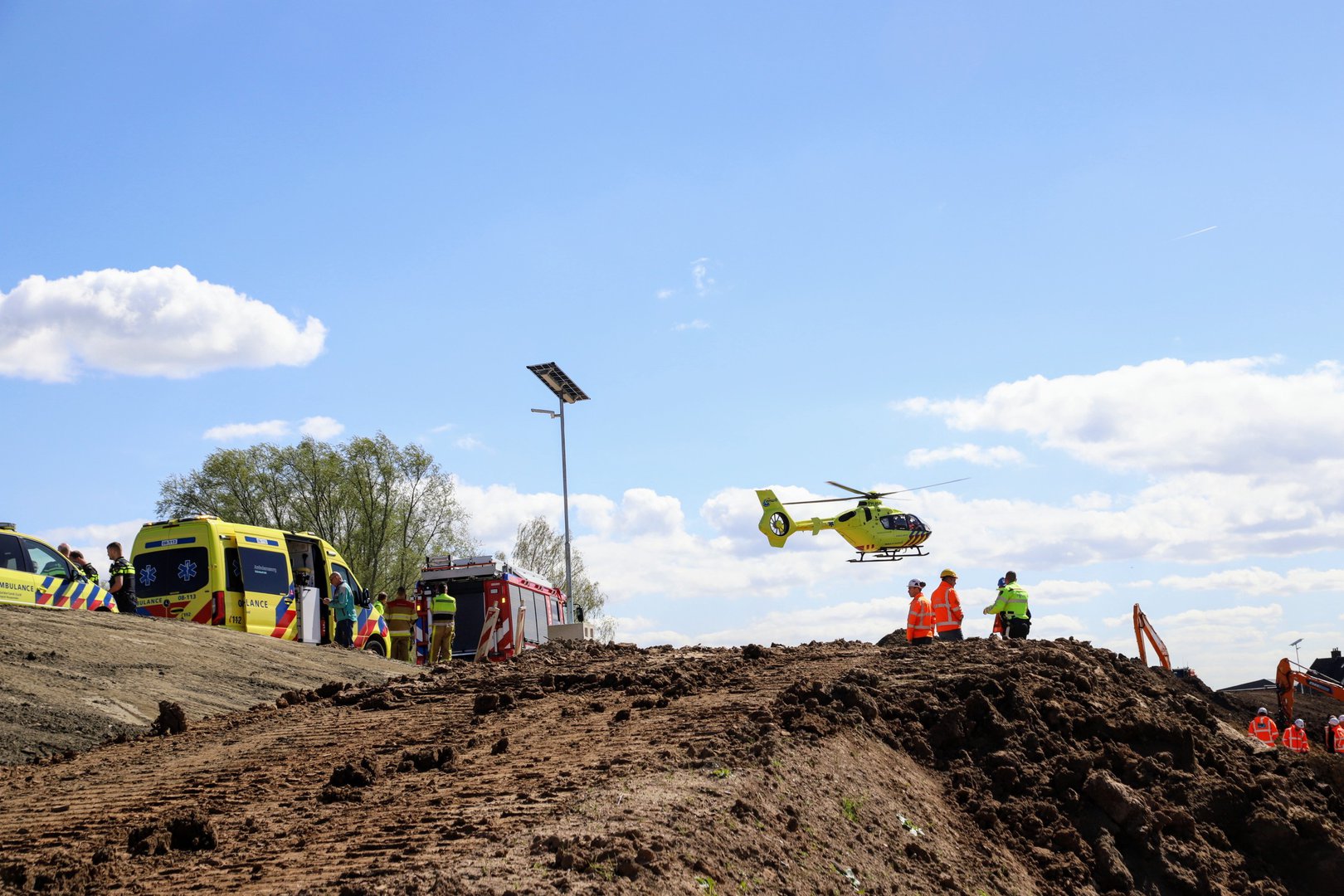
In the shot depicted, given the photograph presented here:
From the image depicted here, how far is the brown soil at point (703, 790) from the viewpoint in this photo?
6551mm

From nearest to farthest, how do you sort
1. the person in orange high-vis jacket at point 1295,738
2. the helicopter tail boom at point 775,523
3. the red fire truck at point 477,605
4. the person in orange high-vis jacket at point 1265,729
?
the red fire truck at point 477,605
the person in orange high-vis jacket at point 1265,729
the person in orange high-vis jacket at point 1295,738
the helicopter tail boom at point 775,523

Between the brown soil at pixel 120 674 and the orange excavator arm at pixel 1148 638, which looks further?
the orange excavator arm at pixel 1148 638

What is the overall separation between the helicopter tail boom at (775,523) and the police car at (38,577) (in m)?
24.1

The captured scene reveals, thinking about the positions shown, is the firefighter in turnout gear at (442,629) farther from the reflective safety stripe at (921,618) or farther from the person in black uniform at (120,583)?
the reflective safety stripe at (921,618)

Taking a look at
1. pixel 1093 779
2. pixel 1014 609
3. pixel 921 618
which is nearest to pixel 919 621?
pixel 921 618

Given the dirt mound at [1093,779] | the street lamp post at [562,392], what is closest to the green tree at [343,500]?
the street lamp post at [562,392]

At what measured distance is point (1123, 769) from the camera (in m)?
11.4

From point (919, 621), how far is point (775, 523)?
2144 cm

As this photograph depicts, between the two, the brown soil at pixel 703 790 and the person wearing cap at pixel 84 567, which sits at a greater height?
the person wearing cap at pixel 84 567

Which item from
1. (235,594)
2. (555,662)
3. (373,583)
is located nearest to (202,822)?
(555,662)

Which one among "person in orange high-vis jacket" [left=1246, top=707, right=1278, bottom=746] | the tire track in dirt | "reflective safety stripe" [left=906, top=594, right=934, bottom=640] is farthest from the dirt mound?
"person in orange high-vis jacket" [left=1246, top=707, right=1278, bottom=746]

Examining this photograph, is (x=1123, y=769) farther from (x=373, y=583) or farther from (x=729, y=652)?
(x=373, y=583)

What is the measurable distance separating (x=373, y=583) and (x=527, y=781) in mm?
38786

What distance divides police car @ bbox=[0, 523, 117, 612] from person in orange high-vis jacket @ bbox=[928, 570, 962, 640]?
13136 millimetres
